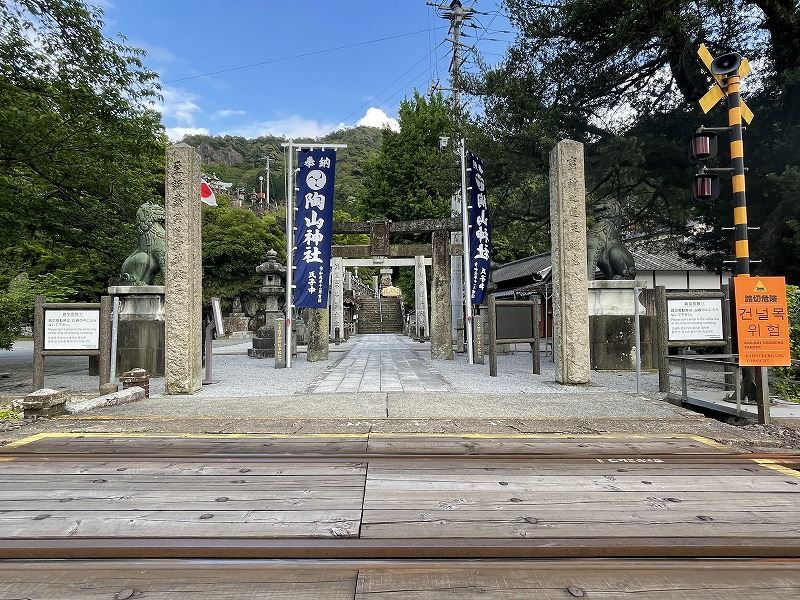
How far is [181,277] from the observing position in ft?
23.9

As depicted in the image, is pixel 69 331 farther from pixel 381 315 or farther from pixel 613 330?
pixel 381 315

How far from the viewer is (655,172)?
36.3ft

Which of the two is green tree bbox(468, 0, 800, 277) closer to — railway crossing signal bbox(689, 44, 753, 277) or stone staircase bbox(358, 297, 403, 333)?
railway crossing signal bbox(689, 44, 753, 277)

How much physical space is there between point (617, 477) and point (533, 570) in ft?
4.76

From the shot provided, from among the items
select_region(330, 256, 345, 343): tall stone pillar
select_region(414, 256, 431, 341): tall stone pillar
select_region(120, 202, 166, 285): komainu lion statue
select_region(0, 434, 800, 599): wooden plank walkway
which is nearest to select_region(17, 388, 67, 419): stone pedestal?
select_region(0, 434, 800, 599): wooden plank walkway

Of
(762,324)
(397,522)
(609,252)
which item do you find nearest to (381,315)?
(609,252)

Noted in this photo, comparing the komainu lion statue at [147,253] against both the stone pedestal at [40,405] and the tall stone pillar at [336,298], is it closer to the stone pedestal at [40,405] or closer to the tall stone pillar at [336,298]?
the stone pedestal at [40,405]

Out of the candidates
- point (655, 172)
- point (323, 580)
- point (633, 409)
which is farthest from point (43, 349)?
point (655, 172)

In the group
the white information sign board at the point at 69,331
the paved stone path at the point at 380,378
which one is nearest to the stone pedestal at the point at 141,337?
the white information sign board at the point at 69,331

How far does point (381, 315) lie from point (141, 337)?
1212 inches

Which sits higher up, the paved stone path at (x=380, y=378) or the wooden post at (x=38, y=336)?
the wooden post at (x=38, y=336)

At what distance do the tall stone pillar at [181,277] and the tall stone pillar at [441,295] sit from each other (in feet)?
25.3

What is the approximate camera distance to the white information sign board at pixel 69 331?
6.54m

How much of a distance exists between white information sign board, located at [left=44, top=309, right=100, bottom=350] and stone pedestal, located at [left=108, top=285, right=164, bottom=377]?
3.00 meters
